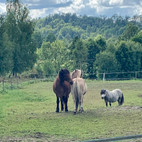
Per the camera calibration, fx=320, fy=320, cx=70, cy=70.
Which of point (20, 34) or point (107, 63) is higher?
point (20, 34)

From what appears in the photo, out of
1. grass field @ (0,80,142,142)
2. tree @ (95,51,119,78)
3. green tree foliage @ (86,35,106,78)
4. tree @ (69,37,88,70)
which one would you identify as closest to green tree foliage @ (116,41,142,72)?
tree @ (95,51,119,78)

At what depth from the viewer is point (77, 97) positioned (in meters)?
15.4

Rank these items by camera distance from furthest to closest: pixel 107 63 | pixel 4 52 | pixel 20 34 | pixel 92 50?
pixel 92 50, pixel 107 63, pixel 20 34, pixel 4 52

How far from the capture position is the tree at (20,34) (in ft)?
138

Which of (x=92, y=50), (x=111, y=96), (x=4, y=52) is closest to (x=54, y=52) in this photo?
(x=92, y=50)

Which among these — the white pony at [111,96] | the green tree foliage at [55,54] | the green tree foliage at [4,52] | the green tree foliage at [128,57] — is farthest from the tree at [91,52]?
the white pony at [111,96]

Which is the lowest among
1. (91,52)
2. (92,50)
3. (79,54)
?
(79,54)

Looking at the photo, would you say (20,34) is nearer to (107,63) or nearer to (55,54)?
(107,63)

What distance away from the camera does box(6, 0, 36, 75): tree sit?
4216 centimetres

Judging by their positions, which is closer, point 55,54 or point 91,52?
point 91,52

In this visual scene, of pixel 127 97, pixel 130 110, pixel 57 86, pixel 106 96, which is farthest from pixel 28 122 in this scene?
pixel 127 97

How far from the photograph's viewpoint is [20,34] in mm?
42500

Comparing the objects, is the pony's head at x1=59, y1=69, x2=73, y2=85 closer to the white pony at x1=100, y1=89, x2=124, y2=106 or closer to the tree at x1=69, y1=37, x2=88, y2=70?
the white pony at x1=100, y1=89, x2=124, y2=106

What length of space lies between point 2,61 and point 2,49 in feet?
4.54
